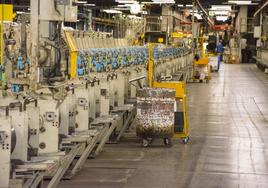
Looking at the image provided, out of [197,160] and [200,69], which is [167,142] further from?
[200,69]

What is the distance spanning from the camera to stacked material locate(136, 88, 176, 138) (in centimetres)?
873

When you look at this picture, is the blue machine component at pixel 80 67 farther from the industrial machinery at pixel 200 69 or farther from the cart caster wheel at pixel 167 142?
the industrial machinery at pixel 200 69

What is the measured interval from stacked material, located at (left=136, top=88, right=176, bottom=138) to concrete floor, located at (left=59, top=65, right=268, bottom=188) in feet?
0.98

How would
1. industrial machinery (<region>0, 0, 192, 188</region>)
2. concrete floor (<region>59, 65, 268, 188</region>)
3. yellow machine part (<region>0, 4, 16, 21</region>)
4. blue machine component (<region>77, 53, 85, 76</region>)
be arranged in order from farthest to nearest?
blue machine component (<region>77, 53, 85, 76</region>) < yellow machine part (<region>0, 4, 16, 21</region>) < concrete floor (<region>59, 65, 268, 188</region>) < industrial machinery (<region>0, 0, 192, 188</region>)

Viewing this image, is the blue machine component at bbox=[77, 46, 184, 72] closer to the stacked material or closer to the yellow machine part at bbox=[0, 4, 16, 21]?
the stacked material

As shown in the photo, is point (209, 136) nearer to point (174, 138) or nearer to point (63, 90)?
point (174, 138)

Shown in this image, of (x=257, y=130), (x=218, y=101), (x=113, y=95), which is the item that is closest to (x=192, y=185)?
(x=113, y=95)

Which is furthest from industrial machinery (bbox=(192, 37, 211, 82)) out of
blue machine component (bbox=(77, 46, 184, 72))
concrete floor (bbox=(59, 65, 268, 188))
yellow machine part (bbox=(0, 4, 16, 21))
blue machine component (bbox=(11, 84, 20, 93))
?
yellow machine part (bbox=(0, 4, 16, 21))

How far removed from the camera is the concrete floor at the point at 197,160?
268 inches

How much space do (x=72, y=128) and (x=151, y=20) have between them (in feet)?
84.9

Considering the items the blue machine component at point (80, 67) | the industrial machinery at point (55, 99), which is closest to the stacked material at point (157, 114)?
the industrial machinery at point (55, 99)

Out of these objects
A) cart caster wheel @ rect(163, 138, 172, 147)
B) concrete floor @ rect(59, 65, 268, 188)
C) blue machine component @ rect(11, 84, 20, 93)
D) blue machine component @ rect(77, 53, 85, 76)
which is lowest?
concrete floor @ rect(59, 65, 268, 188)

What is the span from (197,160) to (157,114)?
3.68ft

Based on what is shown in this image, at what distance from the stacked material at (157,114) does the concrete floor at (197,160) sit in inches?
11.7
